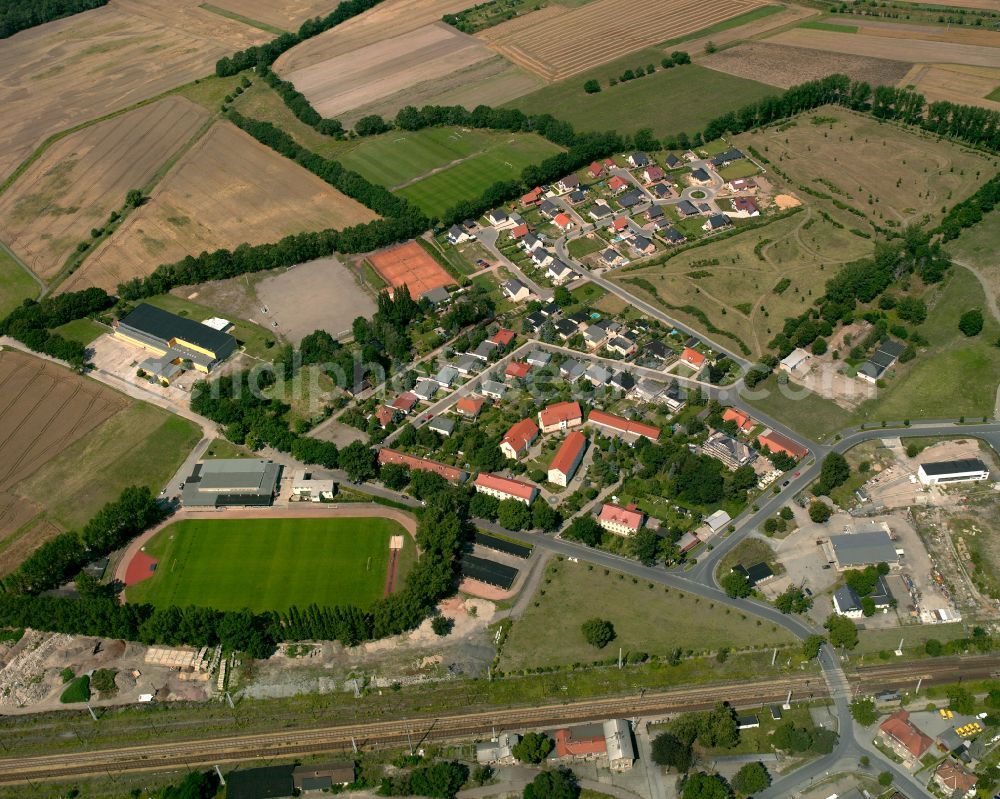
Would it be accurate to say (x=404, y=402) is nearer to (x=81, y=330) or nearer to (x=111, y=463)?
(x=111, y=463)

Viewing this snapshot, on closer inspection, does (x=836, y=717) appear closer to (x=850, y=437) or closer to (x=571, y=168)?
(x=850, y=437)

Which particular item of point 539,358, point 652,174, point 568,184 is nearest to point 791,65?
point 652,174

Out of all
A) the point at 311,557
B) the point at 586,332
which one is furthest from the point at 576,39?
the point at 311,557

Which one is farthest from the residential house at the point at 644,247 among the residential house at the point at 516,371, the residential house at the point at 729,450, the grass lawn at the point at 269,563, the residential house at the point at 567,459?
the grass lawn at the point at 269,563

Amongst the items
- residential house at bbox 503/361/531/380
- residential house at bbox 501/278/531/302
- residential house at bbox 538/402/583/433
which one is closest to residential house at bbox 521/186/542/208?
residential house at bbox 501/278/531/302

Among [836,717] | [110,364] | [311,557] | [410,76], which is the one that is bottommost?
[836,717]

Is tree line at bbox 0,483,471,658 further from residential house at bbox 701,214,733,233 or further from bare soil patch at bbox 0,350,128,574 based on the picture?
residential house at bbox 701,214,733,233
